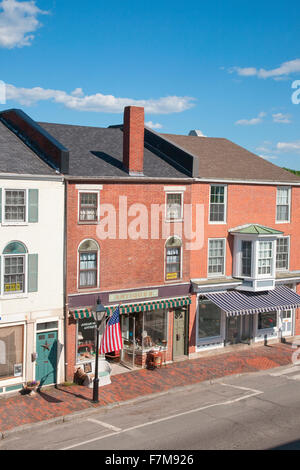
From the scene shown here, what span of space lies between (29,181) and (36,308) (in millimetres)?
5172

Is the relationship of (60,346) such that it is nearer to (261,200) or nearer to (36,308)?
(36,308)

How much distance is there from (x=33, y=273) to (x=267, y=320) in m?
14.6

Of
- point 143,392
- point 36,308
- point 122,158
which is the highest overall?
point 122,158

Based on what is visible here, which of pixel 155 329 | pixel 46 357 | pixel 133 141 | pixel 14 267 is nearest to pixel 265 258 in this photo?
pixel 155 329

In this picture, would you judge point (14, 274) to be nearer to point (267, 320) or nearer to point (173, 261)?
point (173, 261)

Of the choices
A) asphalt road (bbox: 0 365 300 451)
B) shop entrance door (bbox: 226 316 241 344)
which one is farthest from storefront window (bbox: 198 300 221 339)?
asphalt road (bbox: 0 365 300 451)

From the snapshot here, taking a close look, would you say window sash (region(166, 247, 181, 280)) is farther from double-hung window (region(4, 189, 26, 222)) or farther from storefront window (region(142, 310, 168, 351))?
double-hung window (region(4, 189, 26, 222))

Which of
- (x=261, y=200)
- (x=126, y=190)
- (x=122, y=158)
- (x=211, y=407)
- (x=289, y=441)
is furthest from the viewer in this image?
(x=261, y=200)

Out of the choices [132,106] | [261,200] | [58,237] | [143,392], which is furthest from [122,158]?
[143,392]

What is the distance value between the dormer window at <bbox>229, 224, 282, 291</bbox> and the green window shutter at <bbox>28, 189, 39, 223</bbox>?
10.7 metres

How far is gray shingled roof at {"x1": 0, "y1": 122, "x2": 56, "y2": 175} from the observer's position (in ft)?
66.0

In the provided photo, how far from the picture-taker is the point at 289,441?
15.7 m

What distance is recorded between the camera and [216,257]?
86.2 ft

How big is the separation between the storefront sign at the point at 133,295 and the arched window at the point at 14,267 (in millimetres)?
4266
